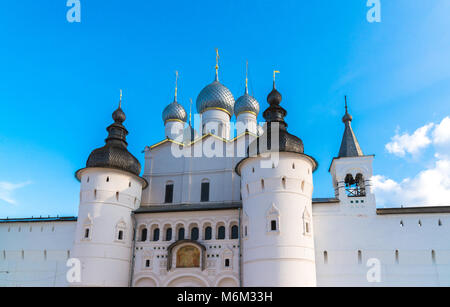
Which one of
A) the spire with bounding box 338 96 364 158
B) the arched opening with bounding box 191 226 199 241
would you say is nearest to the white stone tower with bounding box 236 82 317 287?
the spire with bounding box 338 96 364 158

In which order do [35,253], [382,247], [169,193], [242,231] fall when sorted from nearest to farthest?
[382,247] < [242,231] < [35,253] < [169,193]

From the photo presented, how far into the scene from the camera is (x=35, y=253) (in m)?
20.5

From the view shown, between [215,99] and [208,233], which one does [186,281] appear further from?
[215,99]

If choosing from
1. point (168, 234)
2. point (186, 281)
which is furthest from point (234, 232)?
point (168, 234)

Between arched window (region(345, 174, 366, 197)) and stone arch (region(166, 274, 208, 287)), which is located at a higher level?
arched window (region(345, 174, 366, 197))

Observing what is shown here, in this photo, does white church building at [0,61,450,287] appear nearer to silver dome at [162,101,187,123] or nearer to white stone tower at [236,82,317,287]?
white stone tower at [236,82,317,287]

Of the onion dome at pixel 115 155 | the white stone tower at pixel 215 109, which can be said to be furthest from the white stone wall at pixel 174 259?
the white stone tower at pixel 215 109

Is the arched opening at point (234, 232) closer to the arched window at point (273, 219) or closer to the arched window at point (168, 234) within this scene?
the arched window at point (273, 219)

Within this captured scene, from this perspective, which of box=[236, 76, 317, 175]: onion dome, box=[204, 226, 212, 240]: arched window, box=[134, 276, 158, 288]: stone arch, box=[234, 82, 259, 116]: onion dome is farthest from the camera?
box=[234, 82, 259, 116]: onion dome

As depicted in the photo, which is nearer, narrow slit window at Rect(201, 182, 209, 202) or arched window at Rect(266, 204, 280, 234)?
arched window at Rect(266, 204, 280, 234)

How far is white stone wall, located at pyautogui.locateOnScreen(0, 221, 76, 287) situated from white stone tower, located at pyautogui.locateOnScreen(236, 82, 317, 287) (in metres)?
9.59

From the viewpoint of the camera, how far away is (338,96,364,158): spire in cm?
1952

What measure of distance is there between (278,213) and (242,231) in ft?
7.68

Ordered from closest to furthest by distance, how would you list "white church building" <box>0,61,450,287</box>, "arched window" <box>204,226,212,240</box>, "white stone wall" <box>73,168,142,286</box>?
"white church building" <box>0,61,450,287</box> → "white stone wall" <box>73,168,142,286</box> → "arched window" <box>204,226,212,240</box>
